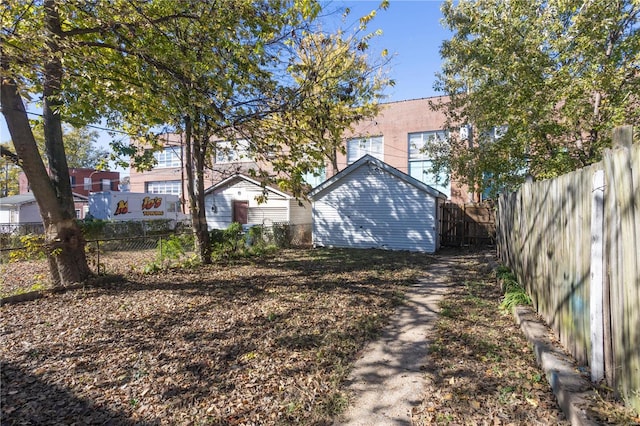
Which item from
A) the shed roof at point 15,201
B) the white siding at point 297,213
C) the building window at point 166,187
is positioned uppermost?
the building window at point 166,187

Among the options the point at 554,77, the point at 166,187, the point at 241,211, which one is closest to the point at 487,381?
the point at 554,77

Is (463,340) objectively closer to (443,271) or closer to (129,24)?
(443,271)

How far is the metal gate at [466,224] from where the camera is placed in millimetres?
16703

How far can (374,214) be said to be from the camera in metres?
15.5

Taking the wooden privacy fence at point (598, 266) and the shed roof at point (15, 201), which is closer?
the wooden privacy fence at point (598, 266)

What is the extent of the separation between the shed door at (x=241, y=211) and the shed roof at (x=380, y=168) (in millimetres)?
4743

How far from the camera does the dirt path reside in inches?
120

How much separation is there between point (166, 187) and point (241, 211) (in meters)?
19.7

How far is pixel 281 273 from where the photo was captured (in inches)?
362

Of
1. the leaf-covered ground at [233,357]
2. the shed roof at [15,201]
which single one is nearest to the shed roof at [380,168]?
the leaf-covered ground at [233,357]

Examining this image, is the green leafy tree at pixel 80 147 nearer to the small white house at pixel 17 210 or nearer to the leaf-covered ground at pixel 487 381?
the small white house at pixel 17 210

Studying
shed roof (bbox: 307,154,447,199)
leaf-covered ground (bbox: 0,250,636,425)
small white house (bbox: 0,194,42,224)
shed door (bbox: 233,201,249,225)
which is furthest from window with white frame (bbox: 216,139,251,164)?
small white house (bbox: 0,194,42,224)

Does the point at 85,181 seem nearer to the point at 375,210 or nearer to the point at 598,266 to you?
the point at 375,210

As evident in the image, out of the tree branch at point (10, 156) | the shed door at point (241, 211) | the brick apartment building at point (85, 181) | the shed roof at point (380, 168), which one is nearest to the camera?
the tree branch at point (10, 156)
